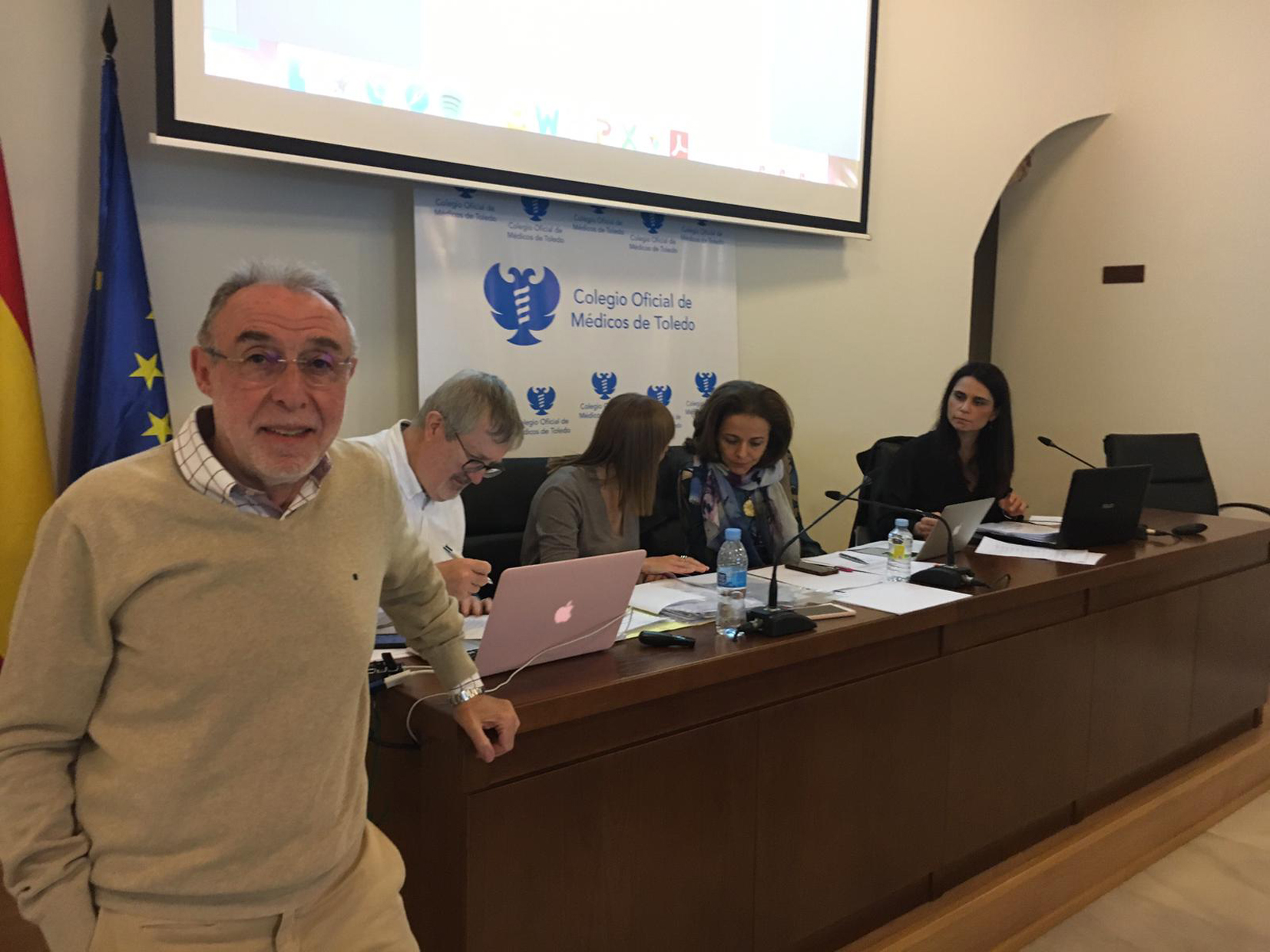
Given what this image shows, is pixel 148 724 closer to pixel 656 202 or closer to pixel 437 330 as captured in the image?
pixel 437 330

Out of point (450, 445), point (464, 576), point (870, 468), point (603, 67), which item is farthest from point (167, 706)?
point (870, 468)

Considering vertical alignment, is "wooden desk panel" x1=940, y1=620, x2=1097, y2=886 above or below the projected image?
below

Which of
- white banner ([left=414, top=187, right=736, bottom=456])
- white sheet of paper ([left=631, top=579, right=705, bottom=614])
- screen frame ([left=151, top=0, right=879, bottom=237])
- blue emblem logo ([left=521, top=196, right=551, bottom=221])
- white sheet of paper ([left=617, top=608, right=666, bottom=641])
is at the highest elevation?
screen frame ([left=151, top=0, right=879, bottom=237])

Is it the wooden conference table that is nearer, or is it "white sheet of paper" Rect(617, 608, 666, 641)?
the wooden conference table

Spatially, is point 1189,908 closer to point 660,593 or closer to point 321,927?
point 660,593

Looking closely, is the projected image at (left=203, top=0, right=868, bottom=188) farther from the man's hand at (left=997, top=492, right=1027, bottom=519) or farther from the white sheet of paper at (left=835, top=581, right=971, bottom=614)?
the white sheet of paper at (left=835, top=581, right=971, bottom=614)

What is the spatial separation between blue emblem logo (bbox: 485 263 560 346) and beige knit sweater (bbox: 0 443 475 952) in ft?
7.24

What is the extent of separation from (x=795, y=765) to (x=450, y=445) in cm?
94

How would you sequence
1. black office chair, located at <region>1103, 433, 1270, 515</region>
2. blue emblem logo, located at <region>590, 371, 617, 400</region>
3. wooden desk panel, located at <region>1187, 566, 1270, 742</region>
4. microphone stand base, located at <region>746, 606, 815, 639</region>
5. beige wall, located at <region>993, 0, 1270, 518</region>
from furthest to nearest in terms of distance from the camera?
1. beige wall, located at <region>993, 0, 1270, 518</region>
2. black office chair, located at <region>1103, 433, 1270, 515</region>
3. blue emblem logo, located at <region>590, 371, 617, 400</region>
4. wooden desk panel, located at <region>1187, 566, 1270, 742</region>
5. microphone stand base, located at <region>746, 606, 815, 639</region>

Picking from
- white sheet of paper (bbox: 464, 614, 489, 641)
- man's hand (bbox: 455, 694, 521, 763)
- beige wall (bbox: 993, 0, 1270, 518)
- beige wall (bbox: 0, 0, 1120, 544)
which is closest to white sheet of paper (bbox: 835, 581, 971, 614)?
white sheet of paper (bbox: 464, 614, 489, 641)

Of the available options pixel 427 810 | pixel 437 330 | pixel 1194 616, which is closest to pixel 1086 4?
pixel 1194 616

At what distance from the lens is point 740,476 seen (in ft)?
8.89

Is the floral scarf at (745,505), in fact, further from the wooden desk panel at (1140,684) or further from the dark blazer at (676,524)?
the wooden desk panel at (1140,684)

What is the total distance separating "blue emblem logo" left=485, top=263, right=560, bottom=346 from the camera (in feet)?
10.4
